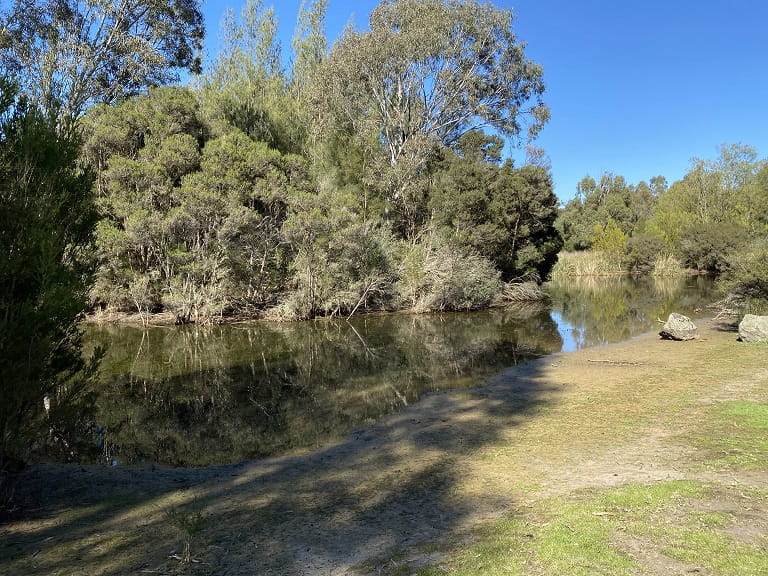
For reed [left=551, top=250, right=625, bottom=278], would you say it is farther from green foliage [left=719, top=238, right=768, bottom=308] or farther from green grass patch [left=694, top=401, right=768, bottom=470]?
green grass patch [left=694, top=401, right=768, bottom=470]

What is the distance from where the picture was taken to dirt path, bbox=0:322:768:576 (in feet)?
13.3

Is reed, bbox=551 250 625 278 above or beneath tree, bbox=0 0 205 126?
beneath

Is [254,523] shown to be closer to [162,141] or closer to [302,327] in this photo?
[302,327]

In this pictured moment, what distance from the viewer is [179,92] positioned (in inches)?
925

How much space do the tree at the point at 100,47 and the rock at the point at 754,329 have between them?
975 inches

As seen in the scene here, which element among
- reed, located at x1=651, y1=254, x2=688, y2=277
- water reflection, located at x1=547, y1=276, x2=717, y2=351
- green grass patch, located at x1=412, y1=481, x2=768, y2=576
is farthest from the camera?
reed, located at x1=651, y1=254, x2=688, y2=277

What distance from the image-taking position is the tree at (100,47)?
20.4m

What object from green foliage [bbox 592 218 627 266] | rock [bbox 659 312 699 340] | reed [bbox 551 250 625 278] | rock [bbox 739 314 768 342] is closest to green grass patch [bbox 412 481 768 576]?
rock [bbox 739 314 768 342]

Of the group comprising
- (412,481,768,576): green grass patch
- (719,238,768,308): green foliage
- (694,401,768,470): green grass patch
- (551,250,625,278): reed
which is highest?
(551,250,625,278): reed

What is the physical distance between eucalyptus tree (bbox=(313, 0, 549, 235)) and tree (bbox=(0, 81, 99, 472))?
2600 cm

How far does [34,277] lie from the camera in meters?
5.15

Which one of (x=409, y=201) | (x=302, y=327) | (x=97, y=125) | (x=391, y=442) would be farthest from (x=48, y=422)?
(x=409, y=201)

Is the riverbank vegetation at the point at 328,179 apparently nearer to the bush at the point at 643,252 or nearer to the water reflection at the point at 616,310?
the water reflection at the point at 616,310

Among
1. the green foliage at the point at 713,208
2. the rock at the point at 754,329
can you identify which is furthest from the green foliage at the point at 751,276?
the green foliage at the point at 713,208
